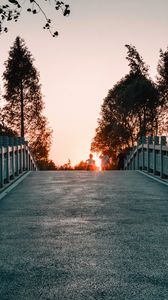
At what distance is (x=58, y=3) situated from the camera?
9531 mm

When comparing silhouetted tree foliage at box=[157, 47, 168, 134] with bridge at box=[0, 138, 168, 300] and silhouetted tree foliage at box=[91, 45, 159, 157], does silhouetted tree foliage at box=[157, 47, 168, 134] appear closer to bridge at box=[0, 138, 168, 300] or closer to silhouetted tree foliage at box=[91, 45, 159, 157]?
silhouetted tree foliage at box=[91, 45, 159, 157]

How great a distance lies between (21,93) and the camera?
2525 inches

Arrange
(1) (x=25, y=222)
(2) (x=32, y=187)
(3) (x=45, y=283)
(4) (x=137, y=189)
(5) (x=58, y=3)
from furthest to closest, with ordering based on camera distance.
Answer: (2) (x=32, y=187) < (4) (x=137, y=189) < (5) (x=58, y=3) < (1) (x=25, y=222) < (3) (x=45, y=283)

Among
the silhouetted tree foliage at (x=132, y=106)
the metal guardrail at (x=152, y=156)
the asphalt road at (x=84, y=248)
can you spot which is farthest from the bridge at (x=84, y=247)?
the silhouetted tree foliage at (x=132, y=106)

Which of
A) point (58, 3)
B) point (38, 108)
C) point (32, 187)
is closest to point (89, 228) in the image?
point (58, 3)

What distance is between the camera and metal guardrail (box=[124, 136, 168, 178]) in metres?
16.7

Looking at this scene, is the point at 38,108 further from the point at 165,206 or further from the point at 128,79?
the point at 165,206

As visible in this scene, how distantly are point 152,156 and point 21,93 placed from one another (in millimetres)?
46608

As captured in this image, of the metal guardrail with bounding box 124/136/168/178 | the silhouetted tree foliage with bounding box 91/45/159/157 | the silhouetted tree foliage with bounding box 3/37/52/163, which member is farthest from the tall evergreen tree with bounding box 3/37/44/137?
the metal guardrail with bounding box 124/136/168/178

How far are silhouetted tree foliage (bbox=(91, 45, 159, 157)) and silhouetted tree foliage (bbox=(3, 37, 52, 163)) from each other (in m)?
10.7

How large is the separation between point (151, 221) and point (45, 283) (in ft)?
12.1

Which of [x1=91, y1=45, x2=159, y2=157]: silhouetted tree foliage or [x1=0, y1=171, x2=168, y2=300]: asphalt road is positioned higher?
[x1=91, y1=45, x2=159, y2=157]: silhouetted tree foliage

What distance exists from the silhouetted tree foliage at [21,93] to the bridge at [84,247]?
5369cm

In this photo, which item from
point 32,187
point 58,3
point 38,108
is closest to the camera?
point 58,3
